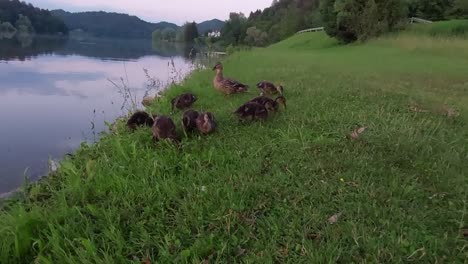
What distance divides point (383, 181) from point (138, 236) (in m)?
2.03

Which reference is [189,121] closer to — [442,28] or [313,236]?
[313,236]

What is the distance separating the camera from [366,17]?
2900cm

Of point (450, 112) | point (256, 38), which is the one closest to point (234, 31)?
point (256, 38)

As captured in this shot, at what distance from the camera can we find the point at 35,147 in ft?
25.4

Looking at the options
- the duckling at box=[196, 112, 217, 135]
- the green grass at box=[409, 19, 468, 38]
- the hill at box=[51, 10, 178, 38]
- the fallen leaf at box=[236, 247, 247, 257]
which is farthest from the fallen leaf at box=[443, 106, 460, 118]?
the hill at box=[51, 10, 178, 38]

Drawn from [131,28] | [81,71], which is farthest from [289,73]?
[131,28]

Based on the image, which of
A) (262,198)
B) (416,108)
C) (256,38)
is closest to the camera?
(262,198)

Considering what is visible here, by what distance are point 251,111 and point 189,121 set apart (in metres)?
0.86

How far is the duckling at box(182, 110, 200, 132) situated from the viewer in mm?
4637

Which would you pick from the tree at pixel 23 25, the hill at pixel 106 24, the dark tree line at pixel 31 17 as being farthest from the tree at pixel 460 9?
the hill at pixel 106 24

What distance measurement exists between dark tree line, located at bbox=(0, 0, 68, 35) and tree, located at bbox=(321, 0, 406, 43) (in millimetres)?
49841

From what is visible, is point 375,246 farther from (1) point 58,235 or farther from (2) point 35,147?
(2) point 35,147

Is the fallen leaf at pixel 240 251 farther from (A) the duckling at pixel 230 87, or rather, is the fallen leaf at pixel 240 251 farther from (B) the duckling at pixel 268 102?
(A) the duckling at pixel 230 87

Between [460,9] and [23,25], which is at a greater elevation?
[23,25]
